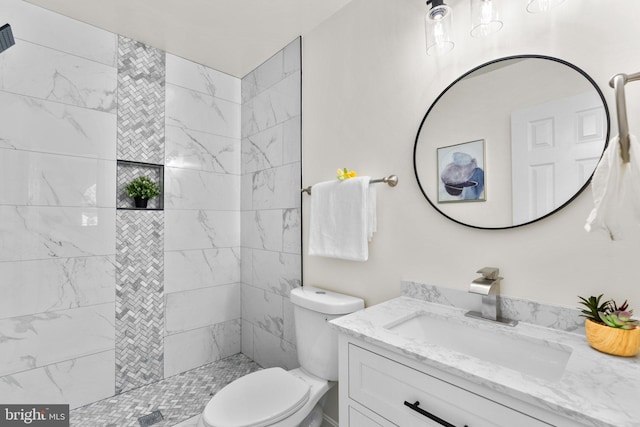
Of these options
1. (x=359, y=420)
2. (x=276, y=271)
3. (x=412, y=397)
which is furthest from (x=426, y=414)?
(x=276, y=271)

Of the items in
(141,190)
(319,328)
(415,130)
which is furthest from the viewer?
(141,190)

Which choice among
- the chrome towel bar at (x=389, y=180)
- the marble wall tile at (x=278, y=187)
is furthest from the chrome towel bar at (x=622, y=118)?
the marble wall tile at (x=278, y=187)

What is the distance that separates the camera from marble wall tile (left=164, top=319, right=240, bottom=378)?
7.22 feet

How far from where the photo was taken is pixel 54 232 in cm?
179

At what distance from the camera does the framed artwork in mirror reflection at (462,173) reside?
3.92 ft

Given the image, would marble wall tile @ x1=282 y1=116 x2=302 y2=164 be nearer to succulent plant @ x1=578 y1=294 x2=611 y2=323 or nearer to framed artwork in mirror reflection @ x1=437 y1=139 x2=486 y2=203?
framed artwork in mirror reflection @ x1=437 y1=139 x2=486 y2=203

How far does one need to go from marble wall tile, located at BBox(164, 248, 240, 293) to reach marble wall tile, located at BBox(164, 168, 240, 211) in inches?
13.8

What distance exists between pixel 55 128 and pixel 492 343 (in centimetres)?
243

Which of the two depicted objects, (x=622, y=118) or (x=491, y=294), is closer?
(x=622, y=118)

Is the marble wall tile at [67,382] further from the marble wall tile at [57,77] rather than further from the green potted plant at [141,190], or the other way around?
the marble wall tile at [57,77]

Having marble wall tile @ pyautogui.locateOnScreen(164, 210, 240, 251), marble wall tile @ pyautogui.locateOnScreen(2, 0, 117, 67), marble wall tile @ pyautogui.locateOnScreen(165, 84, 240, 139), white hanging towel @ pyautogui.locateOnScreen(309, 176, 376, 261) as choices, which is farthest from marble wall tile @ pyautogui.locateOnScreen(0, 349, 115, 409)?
marble wall tile @ pyautogui.locateOnScreen(2, 0, 117, 67)

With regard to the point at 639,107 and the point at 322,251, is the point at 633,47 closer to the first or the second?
the point at 639,107

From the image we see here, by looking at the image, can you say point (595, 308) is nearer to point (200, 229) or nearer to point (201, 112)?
point (200, 229)

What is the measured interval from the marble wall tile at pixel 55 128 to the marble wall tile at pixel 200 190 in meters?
0.40
